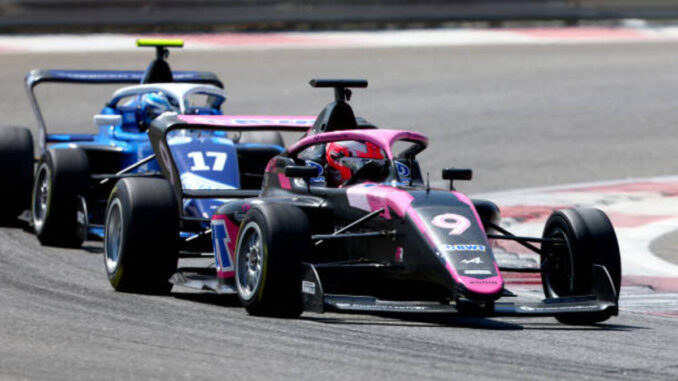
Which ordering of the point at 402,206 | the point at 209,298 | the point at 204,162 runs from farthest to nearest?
the point at 204,162, the point at 209,298, the point at 402,206

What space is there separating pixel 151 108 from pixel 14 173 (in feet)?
4.78

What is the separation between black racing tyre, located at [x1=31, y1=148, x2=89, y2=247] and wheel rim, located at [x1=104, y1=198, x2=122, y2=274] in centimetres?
195

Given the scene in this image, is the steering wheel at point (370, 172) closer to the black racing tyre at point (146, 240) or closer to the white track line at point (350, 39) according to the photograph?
the black racing tyre at point (146, 240)

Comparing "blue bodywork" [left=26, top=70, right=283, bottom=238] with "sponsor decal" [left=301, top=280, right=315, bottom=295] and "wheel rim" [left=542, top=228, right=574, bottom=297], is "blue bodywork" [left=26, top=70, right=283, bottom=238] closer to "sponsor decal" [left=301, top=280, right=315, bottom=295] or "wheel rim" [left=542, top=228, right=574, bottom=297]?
"sponsor decal" [left=301, top=280, right=315, bottom=295]

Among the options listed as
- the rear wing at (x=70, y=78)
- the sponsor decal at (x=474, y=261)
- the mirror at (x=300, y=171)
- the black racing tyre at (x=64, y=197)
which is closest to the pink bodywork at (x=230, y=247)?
the mirror at (x=300, y=171)

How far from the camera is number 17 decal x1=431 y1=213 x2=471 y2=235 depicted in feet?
28.2

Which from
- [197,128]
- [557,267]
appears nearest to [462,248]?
[557,267]

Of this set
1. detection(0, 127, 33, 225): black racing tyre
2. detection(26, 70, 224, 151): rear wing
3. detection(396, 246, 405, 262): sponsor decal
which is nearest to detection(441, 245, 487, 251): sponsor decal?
detection(396, 246, 405, 262): sponsor decal

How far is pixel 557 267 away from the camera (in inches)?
372

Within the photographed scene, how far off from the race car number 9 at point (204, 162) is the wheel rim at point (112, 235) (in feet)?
4.59

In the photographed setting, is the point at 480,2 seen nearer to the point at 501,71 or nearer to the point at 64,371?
the point at 501,71

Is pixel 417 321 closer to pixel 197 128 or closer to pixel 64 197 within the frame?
pixel 197 128

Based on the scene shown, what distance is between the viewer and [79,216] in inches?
490

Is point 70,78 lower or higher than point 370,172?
lower
